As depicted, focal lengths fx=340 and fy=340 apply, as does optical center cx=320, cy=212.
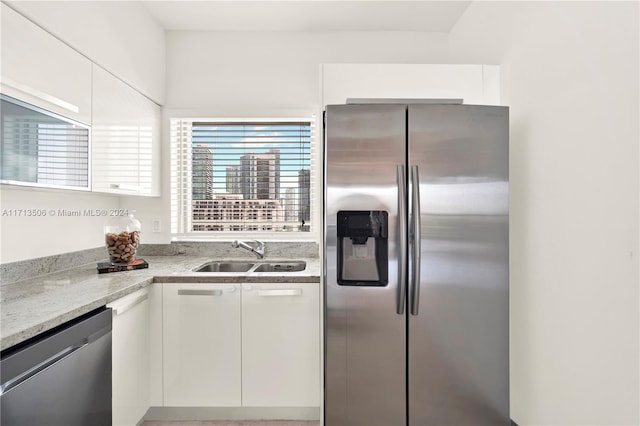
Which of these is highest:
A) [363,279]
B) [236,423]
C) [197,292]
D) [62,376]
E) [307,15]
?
[307,15]

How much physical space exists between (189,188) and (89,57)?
114 centimetres

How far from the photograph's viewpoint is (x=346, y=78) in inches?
78.6

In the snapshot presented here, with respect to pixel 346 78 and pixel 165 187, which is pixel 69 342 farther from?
pixel 346 78

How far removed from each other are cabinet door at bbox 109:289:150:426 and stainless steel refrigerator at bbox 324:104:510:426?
101 cm

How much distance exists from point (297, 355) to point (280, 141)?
1.59m

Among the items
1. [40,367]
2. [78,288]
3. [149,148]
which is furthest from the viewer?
[149,148]

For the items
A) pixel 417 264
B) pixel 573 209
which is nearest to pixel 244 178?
pixel 417 264

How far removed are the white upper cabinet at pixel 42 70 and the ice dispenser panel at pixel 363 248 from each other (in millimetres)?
1407

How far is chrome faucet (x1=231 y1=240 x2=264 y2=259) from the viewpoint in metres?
2.51

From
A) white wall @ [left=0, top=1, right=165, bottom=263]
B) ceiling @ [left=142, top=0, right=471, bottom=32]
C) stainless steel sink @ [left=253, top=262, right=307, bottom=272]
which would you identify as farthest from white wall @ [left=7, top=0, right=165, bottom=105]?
stainless steel sink @ [left=253, top=262, right=307, bottom=272]

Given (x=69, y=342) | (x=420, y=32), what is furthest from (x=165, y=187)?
(x=420, y=32)

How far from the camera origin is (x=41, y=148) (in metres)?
1.49

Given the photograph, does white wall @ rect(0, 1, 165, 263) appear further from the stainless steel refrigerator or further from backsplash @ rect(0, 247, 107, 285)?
the stainless steel refrigerator

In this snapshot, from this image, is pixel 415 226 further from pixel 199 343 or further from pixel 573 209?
pixel 199 343
